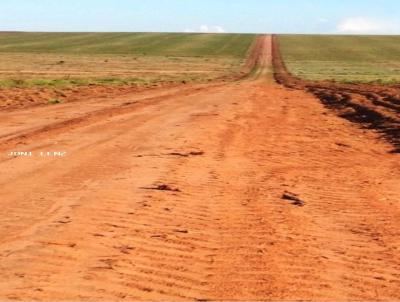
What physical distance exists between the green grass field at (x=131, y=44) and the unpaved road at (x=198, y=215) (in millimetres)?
64328

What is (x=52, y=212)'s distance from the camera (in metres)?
7.71

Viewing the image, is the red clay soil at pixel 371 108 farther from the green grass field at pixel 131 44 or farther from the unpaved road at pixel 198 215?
the green grass field at pixel 131 44

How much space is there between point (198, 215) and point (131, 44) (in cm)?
8829

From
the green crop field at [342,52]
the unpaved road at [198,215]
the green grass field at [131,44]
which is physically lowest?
the green crop field at [342,52]

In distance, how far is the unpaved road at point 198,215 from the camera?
220 inches

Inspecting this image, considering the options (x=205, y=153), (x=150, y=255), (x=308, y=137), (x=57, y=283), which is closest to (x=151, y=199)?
(x=150, y=255)

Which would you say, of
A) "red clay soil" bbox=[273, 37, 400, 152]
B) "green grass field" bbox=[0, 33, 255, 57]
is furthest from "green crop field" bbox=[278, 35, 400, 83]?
"red clay soil" bbox=[273, 37, 400, 152]

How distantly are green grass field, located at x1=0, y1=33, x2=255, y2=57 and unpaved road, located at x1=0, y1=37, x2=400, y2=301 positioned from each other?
64328mm

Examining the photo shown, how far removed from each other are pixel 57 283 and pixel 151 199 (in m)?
2.96

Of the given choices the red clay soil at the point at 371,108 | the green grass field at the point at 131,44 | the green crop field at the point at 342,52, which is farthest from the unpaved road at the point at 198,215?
the green grass field at the point at 131,44

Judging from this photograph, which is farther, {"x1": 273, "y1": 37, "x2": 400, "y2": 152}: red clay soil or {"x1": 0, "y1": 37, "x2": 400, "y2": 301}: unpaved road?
{"x1": 273, "y1": 37, "x2": 400, "y2": 152}: red clay soil

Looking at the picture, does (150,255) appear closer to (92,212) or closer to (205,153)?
(92,212)

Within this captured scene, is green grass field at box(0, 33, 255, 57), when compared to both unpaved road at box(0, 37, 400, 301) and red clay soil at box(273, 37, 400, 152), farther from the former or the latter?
unpaved road at box(0, 37, 400, 301)

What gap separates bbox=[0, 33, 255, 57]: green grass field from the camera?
81875 millimetres
